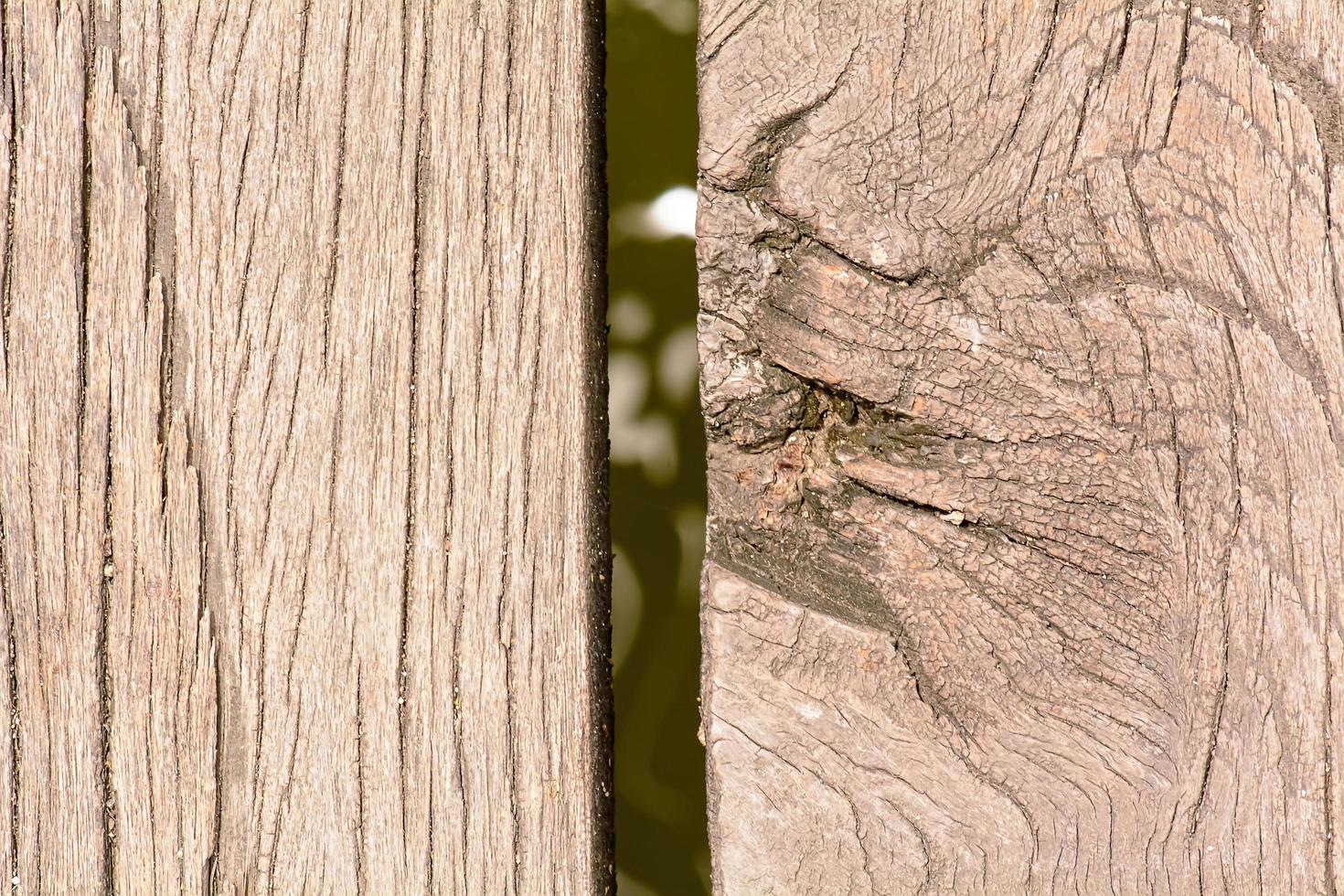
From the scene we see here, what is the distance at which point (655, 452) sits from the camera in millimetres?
1381

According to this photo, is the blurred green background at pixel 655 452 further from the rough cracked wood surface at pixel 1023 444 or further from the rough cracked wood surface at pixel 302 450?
the rough cracked wood surface at pixel 1023 444

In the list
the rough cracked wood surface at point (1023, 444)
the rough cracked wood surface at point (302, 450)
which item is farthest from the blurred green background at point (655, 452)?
the rough cracked wood surface at point (1023, 444)

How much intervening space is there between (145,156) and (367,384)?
1.09 feet

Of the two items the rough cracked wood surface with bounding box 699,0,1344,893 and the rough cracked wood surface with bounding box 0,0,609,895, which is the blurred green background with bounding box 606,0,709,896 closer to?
the rough cracked wood surface with bounding box 0,0,609,895

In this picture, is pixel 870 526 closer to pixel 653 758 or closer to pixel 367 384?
pixel 367 384

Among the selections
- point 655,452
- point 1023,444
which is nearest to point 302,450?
point 655,452

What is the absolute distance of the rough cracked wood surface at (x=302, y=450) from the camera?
3.04 feet

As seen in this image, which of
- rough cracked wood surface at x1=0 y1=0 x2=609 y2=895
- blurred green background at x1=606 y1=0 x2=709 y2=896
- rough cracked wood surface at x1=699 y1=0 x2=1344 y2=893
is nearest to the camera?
rough cracked wood surface at x1=699 y1=0 x2=1344 y2=893

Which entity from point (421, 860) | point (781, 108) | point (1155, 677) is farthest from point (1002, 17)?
point (421, 860)

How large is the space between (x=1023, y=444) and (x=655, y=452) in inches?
26.9

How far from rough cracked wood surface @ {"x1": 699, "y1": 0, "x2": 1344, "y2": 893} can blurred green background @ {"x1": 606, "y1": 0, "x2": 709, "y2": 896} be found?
0.54m

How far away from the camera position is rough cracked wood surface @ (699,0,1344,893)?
2.46ft

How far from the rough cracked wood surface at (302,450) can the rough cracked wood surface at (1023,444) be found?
0.21 m

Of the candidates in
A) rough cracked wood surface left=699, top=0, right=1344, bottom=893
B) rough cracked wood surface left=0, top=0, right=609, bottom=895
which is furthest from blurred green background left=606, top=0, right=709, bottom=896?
rough cracked wood surface left=699, top=0, right=1344, bottom=893
